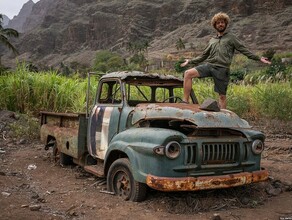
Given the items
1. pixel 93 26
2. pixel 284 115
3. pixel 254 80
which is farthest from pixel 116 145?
pixel 93 26

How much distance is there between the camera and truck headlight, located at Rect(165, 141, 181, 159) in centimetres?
436

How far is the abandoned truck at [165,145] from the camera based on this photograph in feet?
14.4

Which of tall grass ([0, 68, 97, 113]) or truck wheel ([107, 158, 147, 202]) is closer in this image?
truck wheel ([107, 158, 147, 202])

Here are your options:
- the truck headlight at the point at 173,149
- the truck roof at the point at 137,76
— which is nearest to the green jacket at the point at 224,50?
the truck roof at the point at 137,76

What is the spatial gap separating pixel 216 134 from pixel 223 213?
2.93 ft

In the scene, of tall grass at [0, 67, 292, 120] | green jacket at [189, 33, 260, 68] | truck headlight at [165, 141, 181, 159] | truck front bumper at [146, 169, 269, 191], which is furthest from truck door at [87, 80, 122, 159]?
tall grass at [0, 67, 292, 120]

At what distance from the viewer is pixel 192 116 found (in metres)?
Result: 4.56

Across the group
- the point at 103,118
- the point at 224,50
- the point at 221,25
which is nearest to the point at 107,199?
the point at 103,118

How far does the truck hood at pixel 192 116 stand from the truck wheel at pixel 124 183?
56cm

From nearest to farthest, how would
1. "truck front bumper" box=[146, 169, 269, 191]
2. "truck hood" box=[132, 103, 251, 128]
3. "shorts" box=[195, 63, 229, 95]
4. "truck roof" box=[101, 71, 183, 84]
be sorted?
"truck front bumper" box=[146, 169, 269, 191] → "truck hood" box=[132, 103, 251, 128] → "truck roof" box=[101, 71, 183, 84] → "shorts" box=[195, 63, 229, 95]

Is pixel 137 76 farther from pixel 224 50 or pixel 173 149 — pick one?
pixel 173 149

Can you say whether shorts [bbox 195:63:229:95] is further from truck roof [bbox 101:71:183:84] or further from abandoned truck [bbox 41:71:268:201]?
abandoned truck [bbox 41:71:268:201]

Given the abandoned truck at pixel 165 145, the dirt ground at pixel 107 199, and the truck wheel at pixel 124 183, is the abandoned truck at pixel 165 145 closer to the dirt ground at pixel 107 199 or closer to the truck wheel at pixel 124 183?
the truck wheel at pixel 124 183

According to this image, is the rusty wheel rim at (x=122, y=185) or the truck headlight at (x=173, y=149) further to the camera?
the rusty wheel rim at (x=122, y=185)
